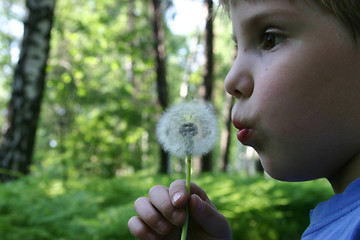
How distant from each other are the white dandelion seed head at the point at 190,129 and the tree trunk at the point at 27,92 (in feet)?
15.5

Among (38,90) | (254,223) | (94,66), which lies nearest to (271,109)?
(254,223)

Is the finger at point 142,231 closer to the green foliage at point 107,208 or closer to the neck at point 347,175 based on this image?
the neck at point 347,175

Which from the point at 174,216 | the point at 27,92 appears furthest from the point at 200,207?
the point at 27,92

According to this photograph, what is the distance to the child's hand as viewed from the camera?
1.04 m

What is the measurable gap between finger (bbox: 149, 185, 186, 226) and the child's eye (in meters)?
0.55

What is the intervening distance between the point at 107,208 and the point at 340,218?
332 centimetres

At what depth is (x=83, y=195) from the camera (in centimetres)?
369

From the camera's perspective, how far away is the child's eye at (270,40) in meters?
0.93

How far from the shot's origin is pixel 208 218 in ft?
3.90

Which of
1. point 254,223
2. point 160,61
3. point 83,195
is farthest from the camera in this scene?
point 160,61

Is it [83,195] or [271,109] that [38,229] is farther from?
[271,109]

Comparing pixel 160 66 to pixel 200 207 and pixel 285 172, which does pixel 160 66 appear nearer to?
pixel 200 207

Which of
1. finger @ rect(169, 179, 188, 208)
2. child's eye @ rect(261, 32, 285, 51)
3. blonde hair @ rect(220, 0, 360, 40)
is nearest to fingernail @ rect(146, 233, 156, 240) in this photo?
finger @ rect(169, 179, 188, 208)

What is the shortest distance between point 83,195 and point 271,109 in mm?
3185
